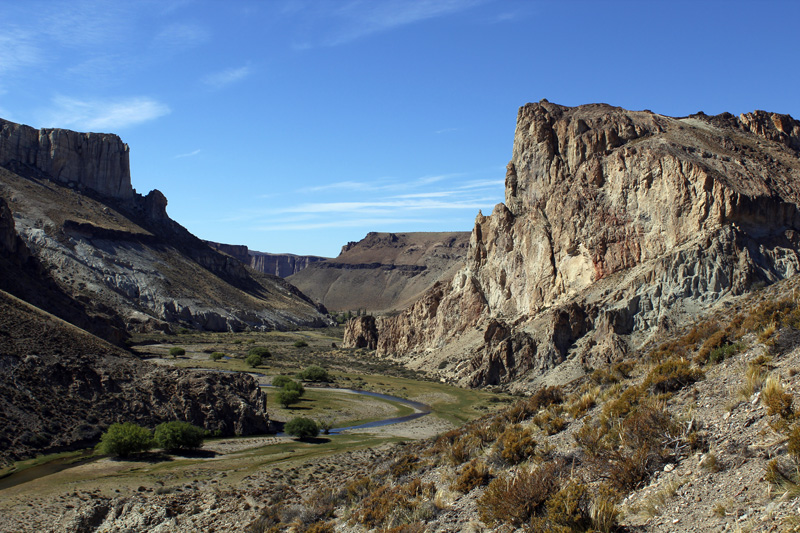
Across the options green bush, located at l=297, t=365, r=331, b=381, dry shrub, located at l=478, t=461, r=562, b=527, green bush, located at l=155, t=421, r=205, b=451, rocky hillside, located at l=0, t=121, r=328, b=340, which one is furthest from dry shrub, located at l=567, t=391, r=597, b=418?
rocky hillside, located at l=0, t=121, r=328, b=340

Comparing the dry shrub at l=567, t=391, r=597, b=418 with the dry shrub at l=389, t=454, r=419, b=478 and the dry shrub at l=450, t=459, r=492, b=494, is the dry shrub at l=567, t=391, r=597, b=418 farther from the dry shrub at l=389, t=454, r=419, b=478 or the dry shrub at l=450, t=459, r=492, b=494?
the dry shrub at l=389, t=454, r=419, b=478

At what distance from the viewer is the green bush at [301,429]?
138 feet

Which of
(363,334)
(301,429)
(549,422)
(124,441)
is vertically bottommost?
(301,429)

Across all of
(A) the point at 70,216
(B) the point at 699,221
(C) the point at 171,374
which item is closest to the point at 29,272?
(C) the point at 171,374

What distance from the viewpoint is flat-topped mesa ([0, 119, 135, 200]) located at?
5719 inches

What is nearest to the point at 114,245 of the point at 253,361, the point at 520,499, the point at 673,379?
the point at 253,361

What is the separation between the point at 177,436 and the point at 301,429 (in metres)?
9.13

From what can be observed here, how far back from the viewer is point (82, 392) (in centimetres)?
3941

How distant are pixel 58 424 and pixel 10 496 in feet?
36.4

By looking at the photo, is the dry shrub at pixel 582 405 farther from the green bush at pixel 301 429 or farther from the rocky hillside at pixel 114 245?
the rocky hillside at pixel 114 245

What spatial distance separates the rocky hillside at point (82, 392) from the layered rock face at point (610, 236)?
33.7 metres

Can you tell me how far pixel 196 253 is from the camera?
17100cm

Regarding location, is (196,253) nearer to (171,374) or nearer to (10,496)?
(171,374)

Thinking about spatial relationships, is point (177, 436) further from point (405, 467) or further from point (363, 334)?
point (363, 334)
